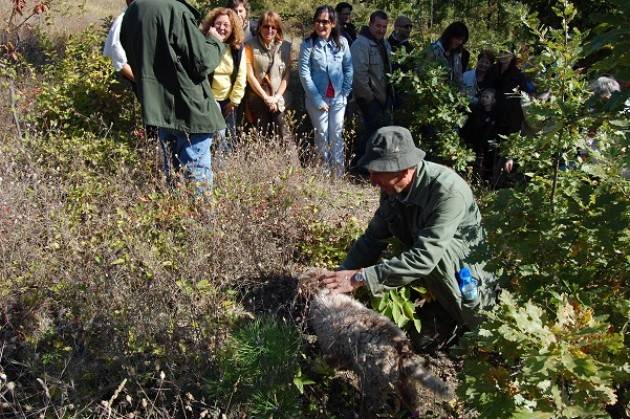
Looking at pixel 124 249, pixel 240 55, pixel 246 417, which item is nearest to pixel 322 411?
pixel 246 417

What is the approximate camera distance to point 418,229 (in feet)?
11.3

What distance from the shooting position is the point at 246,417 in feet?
9.36

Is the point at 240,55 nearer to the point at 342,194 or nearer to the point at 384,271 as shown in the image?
the point at 342,194

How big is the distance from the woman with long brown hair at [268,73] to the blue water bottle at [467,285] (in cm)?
299

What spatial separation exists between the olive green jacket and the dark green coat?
68.2 inches

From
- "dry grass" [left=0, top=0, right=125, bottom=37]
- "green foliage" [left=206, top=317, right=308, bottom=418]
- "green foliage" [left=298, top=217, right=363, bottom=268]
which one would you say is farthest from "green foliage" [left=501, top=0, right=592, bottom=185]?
"dry grass" [left=0, top=0, right=125, bottom=37]

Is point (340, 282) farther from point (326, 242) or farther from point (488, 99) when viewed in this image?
point (488, 99)

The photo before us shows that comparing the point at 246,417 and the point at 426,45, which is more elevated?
the point at 426,45

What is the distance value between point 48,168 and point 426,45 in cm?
389

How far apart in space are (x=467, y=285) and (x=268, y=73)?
3.57 meters

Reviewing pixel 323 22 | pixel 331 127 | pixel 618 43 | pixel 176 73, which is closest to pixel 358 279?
pixel 618 43

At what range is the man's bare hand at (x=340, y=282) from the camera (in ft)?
10.5

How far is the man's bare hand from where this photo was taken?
3191 millimetres

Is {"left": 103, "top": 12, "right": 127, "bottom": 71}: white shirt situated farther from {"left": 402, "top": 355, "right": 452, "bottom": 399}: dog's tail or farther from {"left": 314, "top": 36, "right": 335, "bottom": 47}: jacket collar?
{"left": 402, "top": 355, "right": 452, "bottom": 399}: dog's tail
